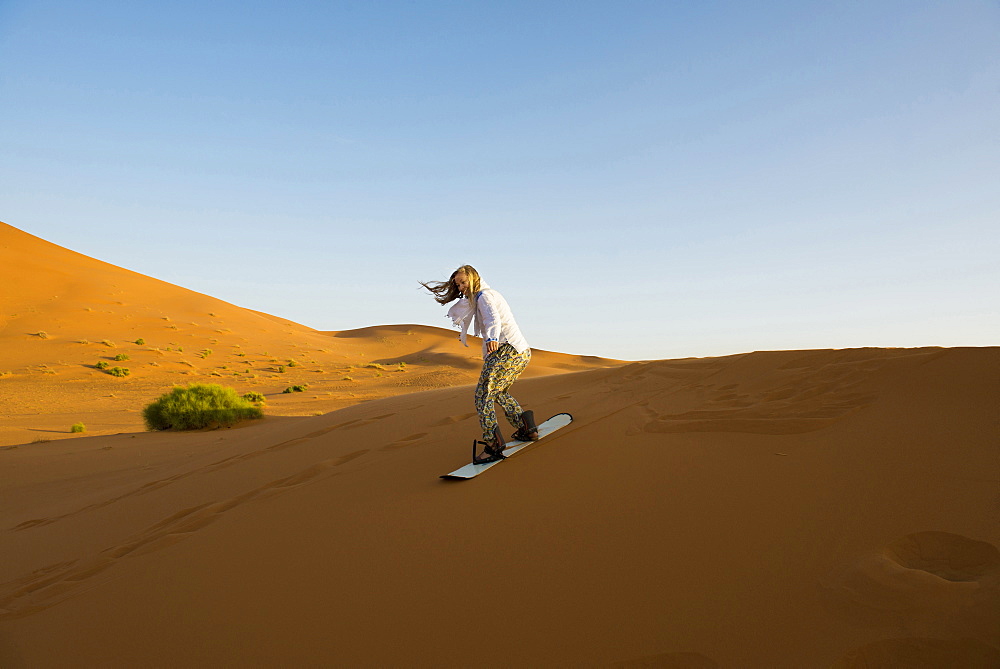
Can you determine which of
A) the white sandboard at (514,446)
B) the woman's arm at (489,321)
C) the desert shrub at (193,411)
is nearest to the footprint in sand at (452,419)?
the white sandboard at (514,446)

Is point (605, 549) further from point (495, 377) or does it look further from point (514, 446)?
point (495, 377)

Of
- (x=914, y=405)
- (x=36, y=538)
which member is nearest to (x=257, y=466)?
(x=36, y=538)

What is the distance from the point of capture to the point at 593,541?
3.37 metres

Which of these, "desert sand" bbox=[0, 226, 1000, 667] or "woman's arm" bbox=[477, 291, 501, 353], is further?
"woman's arm" bbox=[477, 291, 501, 353]

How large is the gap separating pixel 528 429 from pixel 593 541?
2451 mm

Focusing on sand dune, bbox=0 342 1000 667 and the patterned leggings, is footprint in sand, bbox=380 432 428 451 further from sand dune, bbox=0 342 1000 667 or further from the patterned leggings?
the patterned leggings

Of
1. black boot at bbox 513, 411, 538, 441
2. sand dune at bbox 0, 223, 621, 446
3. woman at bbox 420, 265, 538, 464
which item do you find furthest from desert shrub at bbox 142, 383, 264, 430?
black boot at bbox 513, 411, 538, 441

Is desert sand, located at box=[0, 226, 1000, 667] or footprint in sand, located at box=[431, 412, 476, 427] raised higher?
footprint in sand, located at box=[431, 412, 476, 427]

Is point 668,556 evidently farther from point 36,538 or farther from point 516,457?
point 36,538

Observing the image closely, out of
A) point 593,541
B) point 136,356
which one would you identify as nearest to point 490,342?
point 593,541

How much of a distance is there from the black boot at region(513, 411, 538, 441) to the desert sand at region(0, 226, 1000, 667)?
19 centimetres

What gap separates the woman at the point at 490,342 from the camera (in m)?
5.55

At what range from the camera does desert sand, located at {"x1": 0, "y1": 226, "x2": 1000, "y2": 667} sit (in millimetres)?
2479

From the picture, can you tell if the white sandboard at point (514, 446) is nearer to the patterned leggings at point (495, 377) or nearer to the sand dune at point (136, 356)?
the patterned leggings at point (495, 377)
